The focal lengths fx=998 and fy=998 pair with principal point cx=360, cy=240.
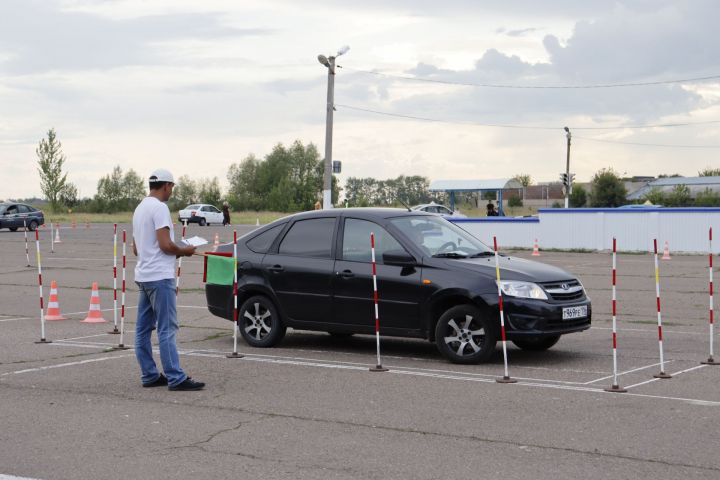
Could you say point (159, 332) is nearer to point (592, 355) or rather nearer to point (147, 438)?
point (147, 438)

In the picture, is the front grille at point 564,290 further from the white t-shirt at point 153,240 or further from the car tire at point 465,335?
the white t-shirt at point 153,240

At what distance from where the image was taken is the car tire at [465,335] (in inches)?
399

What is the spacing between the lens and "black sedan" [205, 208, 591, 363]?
33.3ft

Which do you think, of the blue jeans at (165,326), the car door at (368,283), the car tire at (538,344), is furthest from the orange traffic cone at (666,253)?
the blue jeans at (165,326)

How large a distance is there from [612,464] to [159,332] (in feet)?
14.3

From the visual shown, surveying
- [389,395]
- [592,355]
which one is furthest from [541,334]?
[389,395]

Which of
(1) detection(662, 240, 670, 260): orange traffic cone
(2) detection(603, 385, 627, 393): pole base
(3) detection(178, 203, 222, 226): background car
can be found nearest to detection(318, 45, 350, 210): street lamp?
(1) detection(662, 240, 670, 260): orange traffic cone

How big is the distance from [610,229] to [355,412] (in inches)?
1104

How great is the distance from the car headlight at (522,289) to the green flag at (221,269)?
10.2 ft

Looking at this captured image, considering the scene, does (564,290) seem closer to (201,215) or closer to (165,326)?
(165,326)

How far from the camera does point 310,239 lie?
38.0 ft

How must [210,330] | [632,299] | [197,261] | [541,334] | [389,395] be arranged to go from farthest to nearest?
[197,261]
[632,299]
[210,330]
[541,334]
[389,395]

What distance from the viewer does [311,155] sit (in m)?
148

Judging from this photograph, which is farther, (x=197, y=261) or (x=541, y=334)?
(x=197, y=261)
